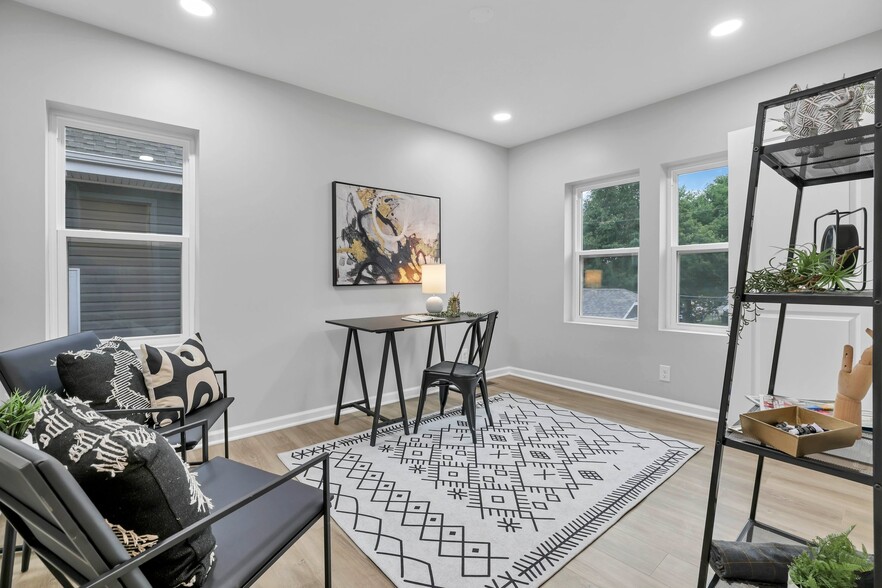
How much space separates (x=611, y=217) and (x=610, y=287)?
26.4 inches

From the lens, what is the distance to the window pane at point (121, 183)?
2.61 meters

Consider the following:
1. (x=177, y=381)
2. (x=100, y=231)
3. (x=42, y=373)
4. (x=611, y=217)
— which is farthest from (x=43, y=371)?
(x=611, y=217)

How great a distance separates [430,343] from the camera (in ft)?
12.7

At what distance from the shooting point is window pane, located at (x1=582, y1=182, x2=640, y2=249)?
156 inches

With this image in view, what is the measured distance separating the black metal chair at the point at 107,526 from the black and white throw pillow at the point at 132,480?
0.05 m

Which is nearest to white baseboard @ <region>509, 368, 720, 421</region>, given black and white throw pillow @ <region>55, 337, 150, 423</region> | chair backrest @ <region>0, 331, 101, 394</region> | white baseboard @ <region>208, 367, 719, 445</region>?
white baseboard @ <region>208, 367, 719, 445</region>

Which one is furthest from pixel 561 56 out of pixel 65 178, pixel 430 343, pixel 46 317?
pixel 46 317

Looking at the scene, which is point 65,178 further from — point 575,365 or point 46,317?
point 575,365

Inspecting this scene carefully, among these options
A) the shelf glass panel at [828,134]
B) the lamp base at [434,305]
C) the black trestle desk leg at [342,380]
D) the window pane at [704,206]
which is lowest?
the black trestle desk leg at [342,380]

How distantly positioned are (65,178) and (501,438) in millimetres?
3154

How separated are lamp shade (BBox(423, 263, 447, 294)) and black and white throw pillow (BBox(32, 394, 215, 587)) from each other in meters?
2.75

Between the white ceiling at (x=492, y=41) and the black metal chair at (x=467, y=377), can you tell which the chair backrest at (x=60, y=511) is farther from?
the white ceiling at (x=492, y=41)

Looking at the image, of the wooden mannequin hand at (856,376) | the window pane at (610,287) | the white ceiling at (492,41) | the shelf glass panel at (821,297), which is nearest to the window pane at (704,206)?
the window pane at (610,287)

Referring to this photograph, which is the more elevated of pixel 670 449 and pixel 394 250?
pixel 394 250
